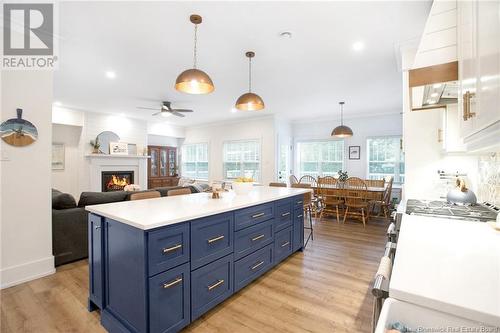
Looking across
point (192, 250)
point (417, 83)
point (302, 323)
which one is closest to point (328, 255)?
point (302, 323)

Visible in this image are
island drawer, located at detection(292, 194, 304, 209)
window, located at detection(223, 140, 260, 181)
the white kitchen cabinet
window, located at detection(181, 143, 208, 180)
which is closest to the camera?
the white kitchen cabinet

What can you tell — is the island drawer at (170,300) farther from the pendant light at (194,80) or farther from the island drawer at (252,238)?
the pendant light at (194,80)

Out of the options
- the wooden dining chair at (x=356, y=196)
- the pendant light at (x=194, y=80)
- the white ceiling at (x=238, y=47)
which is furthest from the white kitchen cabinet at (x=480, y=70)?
the wooden dining chair at (x=356, y=196)

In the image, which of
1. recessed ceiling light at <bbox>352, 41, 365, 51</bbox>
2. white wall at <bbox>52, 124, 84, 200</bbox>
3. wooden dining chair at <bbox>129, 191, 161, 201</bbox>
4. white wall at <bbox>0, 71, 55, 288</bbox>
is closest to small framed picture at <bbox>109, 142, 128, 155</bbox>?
white wall at <bbox>52, 124, 84, 200</bbox>

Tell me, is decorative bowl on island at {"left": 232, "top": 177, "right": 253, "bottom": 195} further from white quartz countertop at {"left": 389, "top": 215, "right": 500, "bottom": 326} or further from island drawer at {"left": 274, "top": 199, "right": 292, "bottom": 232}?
white quartz countertop at {"left": 389, "top": 215, "right": 500, "bottom": 326}

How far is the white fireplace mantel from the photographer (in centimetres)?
610

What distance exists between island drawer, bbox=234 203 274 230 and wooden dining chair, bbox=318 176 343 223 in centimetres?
275

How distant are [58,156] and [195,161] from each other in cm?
398

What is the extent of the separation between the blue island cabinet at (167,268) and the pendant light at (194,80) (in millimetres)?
1200

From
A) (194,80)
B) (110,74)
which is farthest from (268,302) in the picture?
(110,74)

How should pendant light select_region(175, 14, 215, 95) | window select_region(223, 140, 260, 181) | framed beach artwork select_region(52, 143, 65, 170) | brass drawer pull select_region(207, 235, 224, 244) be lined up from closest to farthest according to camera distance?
brass drawer pull select_region(207, 235, 224, 244), pendant light select_region(175, 14, 215, 95), framed beach artwork select_region(52, 143, 65, 170), window select_region(223, 140, 260, 181)

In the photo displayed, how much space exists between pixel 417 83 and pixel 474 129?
578 mm

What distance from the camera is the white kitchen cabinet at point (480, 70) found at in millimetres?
816

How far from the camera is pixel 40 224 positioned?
2629mm
